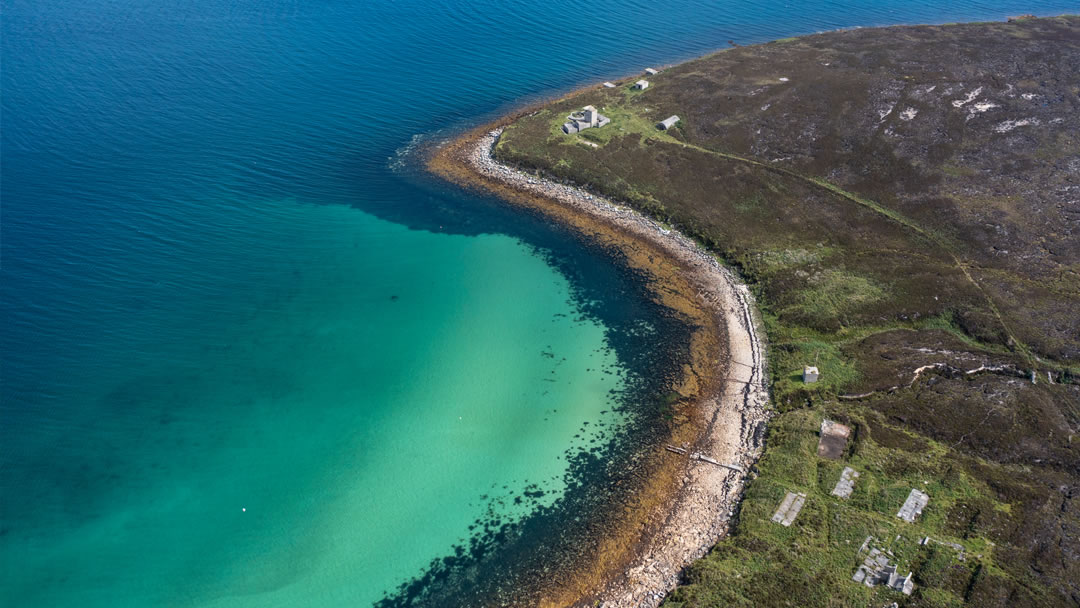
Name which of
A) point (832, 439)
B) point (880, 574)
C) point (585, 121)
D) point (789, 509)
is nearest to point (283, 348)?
point (789, 509)

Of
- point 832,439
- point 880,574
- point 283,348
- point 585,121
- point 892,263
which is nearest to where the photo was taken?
point 880,574

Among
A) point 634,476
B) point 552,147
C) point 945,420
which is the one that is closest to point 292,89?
point 552,147

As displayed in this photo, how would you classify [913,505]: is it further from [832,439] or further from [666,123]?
[666,123]

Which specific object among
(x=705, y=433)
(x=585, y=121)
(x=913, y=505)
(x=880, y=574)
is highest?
(x=585, y=121)

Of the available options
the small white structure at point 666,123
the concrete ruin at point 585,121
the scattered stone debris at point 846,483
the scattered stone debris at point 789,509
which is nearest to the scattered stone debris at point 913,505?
the scattered stone debris at point 846,483

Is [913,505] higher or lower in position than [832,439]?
lower
